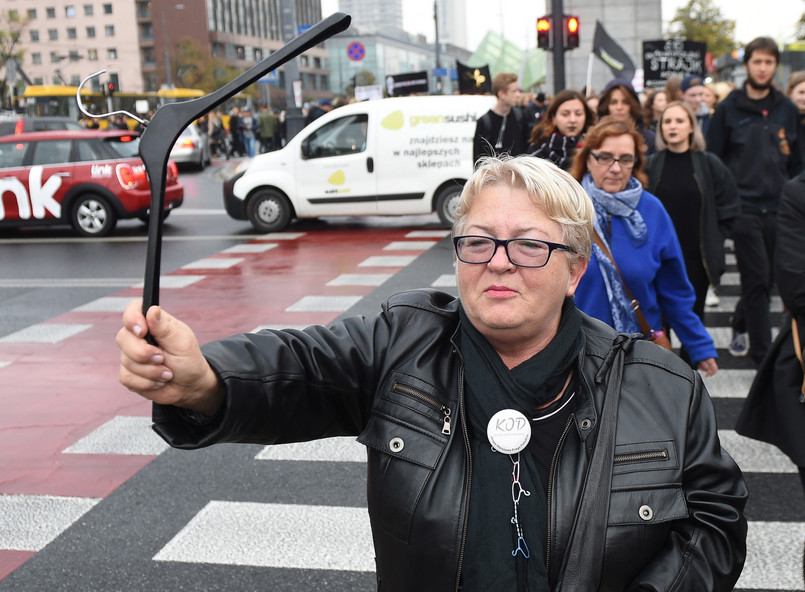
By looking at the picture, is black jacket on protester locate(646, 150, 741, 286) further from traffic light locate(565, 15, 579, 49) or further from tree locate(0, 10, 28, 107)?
tree locate(0, 10, 28, 107)

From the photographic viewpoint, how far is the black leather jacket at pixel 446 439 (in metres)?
1.76

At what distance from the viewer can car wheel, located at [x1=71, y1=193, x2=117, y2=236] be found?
13953mm

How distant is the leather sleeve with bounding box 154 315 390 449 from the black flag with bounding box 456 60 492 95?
587 inches

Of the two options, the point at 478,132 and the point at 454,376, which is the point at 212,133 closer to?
the point at 478,132

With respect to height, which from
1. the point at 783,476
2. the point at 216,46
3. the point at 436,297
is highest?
the point at 216,46

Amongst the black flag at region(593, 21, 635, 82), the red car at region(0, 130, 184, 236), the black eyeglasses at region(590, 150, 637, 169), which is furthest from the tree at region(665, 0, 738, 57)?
the black eyeglasses at region(590, 150, 637, 169)

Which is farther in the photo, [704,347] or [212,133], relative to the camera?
[212,133]

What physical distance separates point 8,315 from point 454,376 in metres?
7.95

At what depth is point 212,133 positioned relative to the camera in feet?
116

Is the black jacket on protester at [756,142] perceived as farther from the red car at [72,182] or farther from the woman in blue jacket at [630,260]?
the red car at [72,182]

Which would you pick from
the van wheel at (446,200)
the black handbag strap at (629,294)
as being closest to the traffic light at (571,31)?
the van wheel at (446,200)

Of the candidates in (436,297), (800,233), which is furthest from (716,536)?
(800,233)

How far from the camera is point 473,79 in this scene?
689 inches

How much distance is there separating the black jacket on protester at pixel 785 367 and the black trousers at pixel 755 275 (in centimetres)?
282
